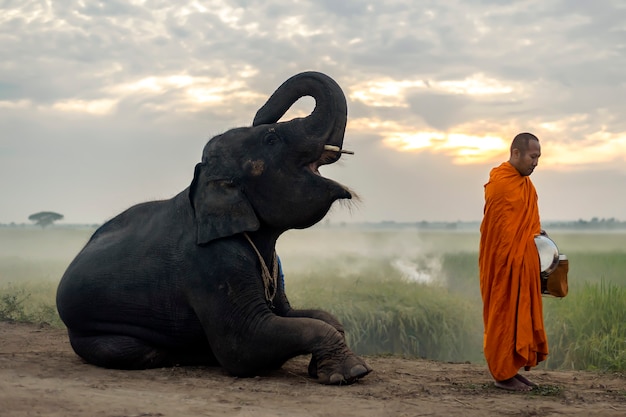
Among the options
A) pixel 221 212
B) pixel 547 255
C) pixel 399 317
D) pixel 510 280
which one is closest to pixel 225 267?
pixel 221 212

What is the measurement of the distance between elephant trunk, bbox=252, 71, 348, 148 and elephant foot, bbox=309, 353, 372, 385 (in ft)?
6.92

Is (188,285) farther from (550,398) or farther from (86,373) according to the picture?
(550,398)

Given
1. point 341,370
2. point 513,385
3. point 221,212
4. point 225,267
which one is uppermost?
point 221,212

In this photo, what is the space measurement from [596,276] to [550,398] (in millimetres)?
14395

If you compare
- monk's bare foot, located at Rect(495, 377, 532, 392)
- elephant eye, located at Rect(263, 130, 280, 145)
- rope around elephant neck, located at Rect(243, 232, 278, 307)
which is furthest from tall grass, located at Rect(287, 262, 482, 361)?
elephant eye, located at Rect(263, 130, 280, 145)

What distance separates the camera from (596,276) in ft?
66.6

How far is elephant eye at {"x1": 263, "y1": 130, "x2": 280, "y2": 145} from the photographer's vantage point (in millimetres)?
7699

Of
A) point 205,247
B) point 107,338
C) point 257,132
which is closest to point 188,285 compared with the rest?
point 205,247

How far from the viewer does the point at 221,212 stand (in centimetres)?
759

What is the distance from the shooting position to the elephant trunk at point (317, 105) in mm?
7676

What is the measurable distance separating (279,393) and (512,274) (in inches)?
96.1

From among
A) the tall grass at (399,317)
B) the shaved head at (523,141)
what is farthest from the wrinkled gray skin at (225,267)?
the tall grass at (399,317)

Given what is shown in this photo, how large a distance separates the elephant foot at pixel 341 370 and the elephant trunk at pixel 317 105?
2109mm

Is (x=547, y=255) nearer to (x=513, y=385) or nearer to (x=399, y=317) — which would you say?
(x=513, y=385)
